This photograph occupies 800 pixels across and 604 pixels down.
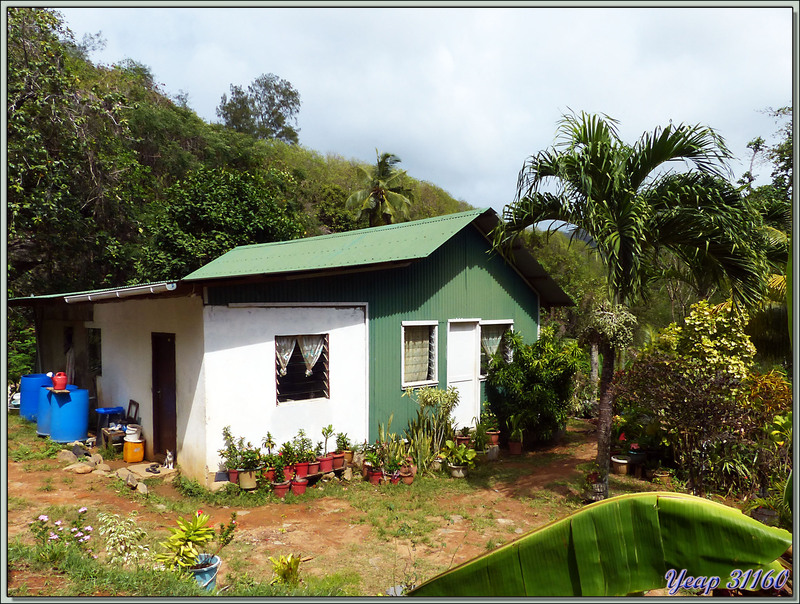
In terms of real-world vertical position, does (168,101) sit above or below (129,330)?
above

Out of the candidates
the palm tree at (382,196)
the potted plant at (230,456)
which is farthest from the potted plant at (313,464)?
the palm tree at (382,196)

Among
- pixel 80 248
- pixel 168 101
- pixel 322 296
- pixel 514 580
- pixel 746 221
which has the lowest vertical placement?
pixel 514 580

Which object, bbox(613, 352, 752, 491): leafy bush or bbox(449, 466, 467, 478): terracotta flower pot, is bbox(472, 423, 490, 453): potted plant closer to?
bbox(449, 466, 467, 478): terracotta flower pot

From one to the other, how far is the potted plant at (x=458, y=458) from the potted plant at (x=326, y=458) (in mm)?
2207

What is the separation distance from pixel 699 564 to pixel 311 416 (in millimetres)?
7328

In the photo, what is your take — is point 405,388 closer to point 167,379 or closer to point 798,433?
point 167,379

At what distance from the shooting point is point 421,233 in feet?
34.4

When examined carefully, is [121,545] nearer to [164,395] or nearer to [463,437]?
[164,395]

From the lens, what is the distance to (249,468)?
25.1ft

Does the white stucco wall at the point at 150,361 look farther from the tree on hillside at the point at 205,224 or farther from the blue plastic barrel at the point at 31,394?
the tree on hillside at the point at 205,224

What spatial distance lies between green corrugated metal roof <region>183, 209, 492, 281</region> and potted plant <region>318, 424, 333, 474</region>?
9.33 ft

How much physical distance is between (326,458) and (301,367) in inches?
63.4

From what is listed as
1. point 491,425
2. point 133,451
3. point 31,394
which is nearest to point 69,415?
point 133,451

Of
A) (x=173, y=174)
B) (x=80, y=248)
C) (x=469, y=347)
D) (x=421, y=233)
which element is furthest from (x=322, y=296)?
(x=173, y=174)
